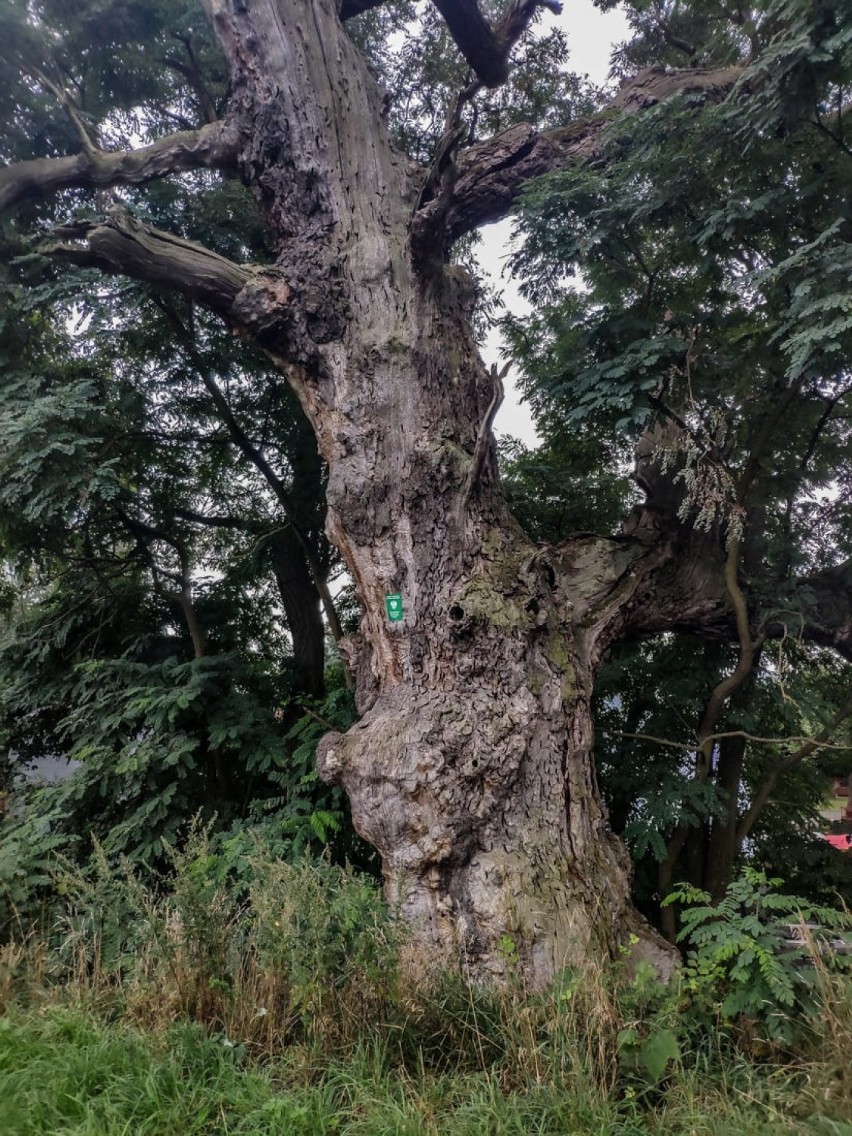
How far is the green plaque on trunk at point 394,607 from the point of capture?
3.98 meters

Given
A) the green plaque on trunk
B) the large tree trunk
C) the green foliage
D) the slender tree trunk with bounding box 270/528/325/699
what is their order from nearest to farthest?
1. the green foliage
2. the large tree trunk
3. the green plaque on trunk
4. the slender tree trunk with bounding box 270/528/325/699

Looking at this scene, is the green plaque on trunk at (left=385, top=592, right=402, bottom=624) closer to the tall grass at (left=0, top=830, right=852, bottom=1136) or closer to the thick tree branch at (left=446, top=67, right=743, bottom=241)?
the tall grass at (left=0, top=830, right=852, bottom=1136)

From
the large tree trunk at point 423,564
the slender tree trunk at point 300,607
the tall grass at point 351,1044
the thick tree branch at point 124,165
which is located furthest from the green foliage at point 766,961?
the thick tree branch at point 124,165

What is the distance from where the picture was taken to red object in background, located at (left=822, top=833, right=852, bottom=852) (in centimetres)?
539

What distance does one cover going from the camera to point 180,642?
635 cm

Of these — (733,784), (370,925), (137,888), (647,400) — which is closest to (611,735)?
(733,784)

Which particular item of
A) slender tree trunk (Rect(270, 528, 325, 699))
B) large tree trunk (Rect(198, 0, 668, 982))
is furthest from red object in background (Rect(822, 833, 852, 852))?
slender tree trunk (Rect(270, 528, 325, 699))

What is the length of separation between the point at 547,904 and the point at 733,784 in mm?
2509

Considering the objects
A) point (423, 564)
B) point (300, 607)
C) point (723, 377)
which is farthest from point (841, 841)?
point (300, 607)

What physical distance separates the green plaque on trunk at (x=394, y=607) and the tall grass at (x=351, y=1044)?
1.39 metres

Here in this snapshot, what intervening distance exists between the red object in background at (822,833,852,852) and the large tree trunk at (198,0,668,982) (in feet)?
9.02

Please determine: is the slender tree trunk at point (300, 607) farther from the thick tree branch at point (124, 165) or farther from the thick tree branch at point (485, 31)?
the thick tree branch at point (485, 31)

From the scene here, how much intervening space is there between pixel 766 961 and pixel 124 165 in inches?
247

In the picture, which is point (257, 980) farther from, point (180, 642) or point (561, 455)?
point (561, 455)
